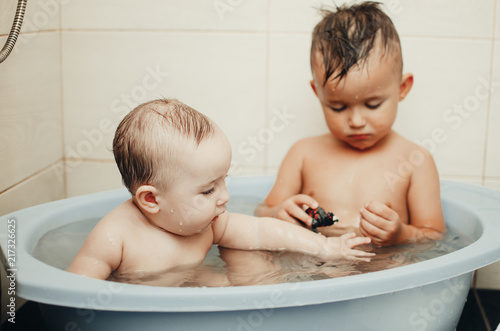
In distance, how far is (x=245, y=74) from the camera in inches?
71.6

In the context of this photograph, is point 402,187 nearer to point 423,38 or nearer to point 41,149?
point 423,38

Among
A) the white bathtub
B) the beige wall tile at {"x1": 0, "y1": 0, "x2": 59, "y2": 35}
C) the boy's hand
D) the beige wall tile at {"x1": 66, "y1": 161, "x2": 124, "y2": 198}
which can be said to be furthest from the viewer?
the beige wall tile at {"x1": 66, "y1": 161, "x2": 124, "y2": 198}

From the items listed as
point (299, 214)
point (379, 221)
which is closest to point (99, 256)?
point (299, 214)

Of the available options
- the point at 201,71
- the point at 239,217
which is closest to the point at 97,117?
the point at 201,71

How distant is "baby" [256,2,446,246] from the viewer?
4.40ft

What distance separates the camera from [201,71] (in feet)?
5.99

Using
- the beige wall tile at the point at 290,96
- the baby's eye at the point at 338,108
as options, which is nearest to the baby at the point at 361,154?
the baby's eye at the point at 338,108

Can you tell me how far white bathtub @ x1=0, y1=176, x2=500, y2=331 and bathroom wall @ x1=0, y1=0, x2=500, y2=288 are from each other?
668 millimetres

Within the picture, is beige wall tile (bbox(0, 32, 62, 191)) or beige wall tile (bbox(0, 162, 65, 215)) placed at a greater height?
beige wall tile (bbox(0, 32, 62, 191))

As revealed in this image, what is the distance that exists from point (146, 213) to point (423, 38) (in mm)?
1054

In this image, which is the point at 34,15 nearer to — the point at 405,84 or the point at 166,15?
the point at 166,15

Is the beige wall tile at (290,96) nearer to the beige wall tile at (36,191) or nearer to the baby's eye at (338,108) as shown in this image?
the baby's eye at (338,108)

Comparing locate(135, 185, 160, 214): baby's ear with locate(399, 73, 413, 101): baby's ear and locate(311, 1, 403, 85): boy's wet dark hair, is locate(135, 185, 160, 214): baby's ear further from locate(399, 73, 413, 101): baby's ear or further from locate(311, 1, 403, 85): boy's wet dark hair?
locate(399, 73, 413, 101): baby's ear

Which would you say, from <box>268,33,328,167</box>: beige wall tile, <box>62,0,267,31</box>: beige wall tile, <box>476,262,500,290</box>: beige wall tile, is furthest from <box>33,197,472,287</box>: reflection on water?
<box>62,0,267,31</box>: beige wall tile
